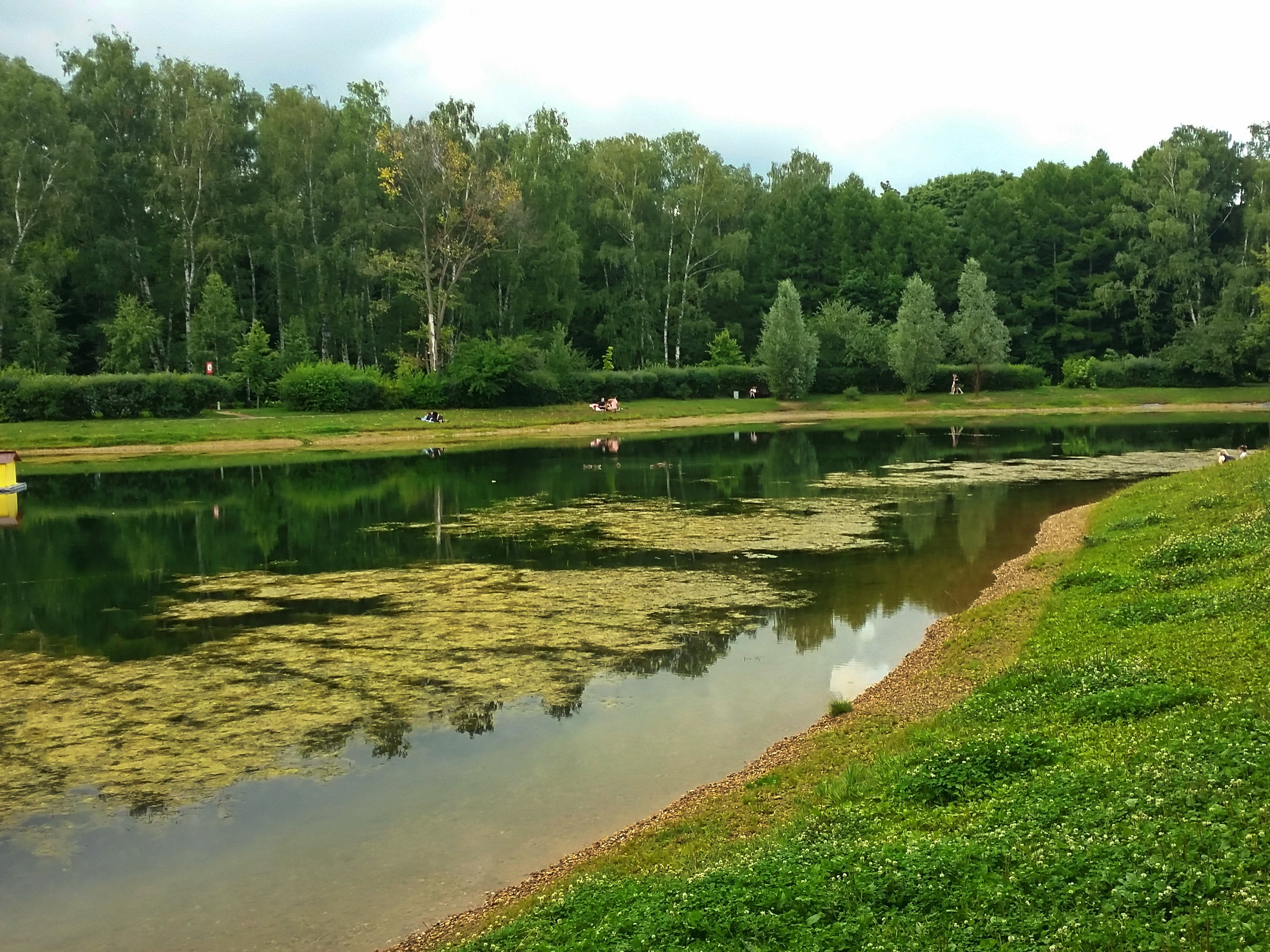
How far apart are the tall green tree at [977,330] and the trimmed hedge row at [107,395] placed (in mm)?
56097

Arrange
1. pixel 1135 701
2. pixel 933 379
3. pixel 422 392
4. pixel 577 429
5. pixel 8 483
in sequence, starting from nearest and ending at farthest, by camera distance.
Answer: pixel 1135 701 → pixel 8 483 → pixel 577 429 → pixel 422 392 → pixel 933 379

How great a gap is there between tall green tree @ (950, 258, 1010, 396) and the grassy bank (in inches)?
118

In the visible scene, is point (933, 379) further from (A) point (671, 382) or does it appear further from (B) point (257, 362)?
(B) point (257, 362)

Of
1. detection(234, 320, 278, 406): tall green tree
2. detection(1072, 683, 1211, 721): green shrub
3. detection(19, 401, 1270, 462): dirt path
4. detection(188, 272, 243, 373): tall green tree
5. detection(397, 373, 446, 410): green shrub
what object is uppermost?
detection(188, 272, 243, 373): tall green tree

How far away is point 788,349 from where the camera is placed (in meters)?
80.7

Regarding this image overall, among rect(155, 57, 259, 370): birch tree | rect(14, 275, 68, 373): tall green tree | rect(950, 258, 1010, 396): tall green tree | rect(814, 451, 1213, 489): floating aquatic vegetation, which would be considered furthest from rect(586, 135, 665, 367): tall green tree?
rect(814, 451, 1213, 489): floating aquatic vegetation

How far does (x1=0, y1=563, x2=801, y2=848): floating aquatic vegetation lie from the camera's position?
1363cm

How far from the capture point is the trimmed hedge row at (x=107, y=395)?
5925 centimetres

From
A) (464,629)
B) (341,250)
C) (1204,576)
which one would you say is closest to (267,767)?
(464,629)

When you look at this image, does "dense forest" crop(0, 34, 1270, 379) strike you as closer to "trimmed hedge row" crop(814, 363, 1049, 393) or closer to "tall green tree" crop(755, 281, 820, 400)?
"trimmed hedge row" crop(814, 363, 1049, 393)

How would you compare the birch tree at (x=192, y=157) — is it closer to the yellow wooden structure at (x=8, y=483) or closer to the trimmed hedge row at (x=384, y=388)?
the trimmed hedge row at (x=384, y=388)

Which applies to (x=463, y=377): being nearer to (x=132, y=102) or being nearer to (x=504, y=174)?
(x=504, y=174)

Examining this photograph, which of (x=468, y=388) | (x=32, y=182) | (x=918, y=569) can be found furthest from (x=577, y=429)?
(x=918, y=569)

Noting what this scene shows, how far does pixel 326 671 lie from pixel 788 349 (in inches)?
2628
